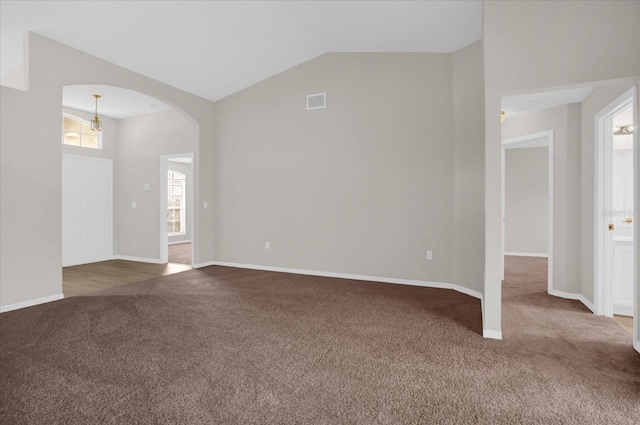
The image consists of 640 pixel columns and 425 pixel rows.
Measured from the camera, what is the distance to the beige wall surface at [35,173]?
→ 3.65 metres

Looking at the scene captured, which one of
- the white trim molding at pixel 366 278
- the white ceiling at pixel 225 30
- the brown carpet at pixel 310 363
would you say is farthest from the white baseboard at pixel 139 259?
the white ceiling at pixel 225 30

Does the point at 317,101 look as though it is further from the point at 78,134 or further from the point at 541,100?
the point at 78,134

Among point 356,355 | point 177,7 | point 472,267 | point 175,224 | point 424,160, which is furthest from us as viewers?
point 175,224

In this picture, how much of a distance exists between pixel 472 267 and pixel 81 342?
4.40 m

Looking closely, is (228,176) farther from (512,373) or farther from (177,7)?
(512,373)

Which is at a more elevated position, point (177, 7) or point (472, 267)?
point (177, 7)

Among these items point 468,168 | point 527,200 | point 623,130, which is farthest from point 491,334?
point 527,200

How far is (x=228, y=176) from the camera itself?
631cm

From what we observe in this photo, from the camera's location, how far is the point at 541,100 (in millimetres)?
4160

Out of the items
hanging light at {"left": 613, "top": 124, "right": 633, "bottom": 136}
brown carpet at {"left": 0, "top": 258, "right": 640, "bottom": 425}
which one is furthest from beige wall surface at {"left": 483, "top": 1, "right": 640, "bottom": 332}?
hanging light at {"left": 613, "top": 124, "right": 633, "bottom": 136}

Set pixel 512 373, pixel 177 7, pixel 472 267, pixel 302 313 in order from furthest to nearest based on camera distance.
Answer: pixel 472 267, pixel 177 7, pixel 302 313, pixel 512 373

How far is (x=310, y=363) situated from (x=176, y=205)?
8.93m

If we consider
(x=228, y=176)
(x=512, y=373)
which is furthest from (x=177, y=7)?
(x=512, y=373)

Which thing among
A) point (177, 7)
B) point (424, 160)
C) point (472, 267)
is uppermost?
point (177, 7)
